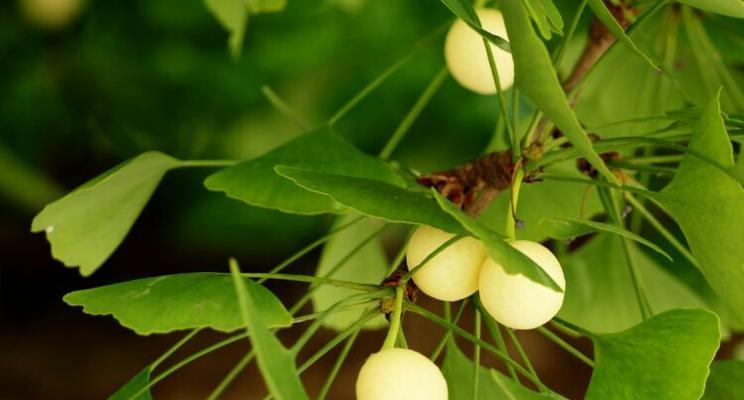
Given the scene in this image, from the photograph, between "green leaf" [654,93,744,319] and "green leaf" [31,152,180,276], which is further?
"green leaf" [31,152,180,276]

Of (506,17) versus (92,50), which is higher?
(506,17)

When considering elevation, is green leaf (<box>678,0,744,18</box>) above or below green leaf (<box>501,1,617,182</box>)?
above

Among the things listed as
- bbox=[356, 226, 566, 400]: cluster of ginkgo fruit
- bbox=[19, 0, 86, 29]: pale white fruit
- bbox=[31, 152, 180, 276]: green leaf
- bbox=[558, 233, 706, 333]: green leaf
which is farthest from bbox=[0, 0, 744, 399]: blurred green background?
bbox=[356, 226, 566, 400]: cluster of ginkgo fruit

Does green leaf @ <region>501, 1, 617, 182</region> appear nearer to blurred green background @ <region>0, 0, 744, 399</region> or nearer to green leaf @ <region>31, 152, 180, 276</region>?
green leaf @ <region>31, 152, 180, 276</region>

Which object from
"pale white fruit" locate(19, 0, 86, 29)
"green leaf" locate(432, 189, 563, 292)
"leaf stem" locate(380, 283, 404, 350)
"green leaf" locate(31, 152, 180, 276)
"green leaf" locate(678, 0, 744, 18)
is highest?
"green leaf" locate(678, 0, 744, 18)

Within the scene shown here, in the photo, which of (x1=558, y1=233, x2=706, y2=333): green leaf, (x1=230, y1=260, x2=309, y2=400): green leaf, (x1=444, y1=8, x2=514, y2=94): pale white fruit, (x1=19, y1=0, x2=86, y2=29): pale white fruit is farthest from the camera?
(x1=19, y1=0, x2=86, y2=29): pale white fruit

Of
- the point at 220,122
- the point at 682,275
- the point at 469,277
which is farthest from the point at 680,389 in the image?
A: the point at 220,122

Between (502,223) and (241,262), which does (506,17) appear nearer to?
(502,223)
